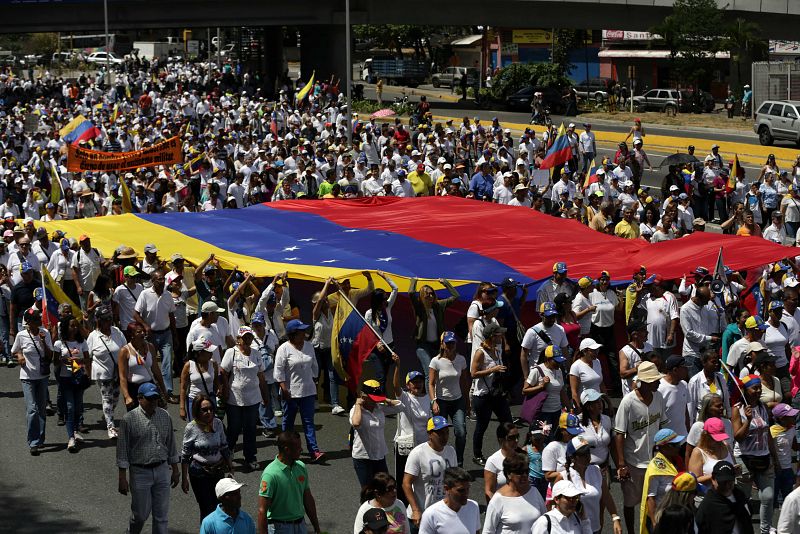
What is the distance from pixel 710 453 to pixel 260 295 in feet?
23.5

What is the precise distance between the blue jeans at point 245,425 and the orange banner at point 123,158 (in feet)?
43.2

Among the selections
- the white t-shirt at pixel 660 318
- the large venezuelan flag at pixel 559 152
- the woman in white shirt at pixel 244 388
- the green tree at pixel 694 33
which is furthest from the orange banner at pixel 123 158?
the green tree at pixel 694 33

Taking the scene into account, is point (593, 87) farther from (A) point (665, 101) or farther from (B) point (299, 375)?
(B) point (299, 375)

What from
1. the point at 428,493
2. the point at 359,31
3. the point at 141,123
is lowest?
the point at 428,493

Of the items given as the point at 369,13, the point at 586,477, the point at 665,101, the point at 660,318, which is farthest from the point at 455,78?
the point at 586,477

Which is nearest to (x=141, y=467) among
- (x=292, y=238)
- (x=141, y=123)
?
(x=292, y=238)

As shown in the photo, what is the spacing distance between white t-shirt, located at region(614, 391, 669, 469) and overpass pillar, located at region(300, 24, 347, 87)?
49.0 m

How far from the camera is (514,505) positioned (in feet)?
28.7

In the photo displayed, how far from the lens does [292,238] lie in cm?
1998

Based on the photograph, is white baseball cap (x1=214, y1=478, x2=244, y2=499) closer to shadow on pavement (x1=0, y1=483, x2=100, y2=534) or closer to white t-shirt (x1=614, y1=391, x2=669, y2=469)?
shadow on pavement (x1=0, y1=483, x2=100, y2=534)

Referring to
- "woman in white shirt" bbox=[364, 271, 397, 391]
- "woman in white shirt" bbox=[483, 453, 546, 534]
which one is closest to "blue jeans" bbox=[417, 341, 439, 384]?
"woman in white shirt" bbox=[364, 271, 397, 391]

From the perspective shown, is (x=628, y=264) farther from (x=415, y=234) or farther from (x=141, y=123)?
(x=141, y=123)

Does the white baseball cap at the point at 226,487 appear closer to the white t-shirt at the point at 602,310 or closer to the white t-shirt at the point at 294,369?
the white t-shirt at the point at 294,369

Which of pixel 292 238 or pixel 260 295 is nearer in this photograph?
pixel 260 295
